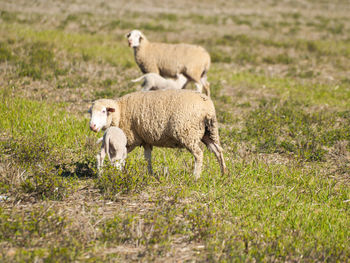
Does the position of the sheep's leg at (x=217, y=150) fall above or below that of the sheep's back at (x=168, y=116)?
below

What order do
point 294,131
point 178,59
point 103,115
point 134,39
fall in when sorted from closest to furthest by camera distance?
point 103,115 < point 294,131 < point 178,59 < point 134,39

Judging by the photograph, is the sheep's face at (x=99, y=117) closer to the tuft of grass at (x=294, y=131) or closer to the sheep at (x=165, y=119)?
the sheep at (x=165, y=119)

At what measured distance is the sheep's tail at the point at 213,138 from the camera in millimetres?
5373

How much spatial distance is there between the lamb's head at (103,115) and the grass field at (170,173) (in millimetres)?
569

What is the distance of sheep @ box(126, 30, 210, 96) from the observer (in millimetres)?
9922

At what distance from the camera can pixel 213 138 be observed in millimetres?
5555

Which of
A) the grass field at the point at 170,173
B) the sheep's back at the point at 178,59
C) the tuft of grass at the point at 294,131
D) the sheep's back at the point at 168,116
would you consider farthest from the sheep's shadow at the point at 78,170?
the sheep's back at the point at 178,59

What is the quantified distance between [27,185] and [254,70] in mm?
10269

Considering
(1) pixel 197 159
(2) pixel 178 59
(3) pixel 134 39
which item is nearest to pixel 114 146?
(1) pixel 197 159

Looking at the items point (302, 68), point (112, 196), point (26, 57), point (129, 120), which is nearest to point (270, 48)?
point (302, 68)

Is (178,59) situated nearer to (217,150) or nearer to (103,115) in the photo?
(217,150)

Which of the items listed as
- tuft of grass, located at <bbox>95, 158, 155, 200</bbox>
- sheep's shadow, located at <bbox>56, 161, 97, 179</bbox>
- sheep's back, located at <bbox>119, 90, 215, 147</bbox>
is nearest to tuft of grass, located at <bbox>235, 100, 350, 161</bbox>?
sheep's back, located at <bbox>119, 90, 215, 147</bbox>

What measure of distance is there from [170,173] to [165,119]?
723 mm

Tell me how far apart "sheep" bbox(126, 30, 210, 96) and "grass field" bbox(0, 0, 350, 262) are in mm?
708
